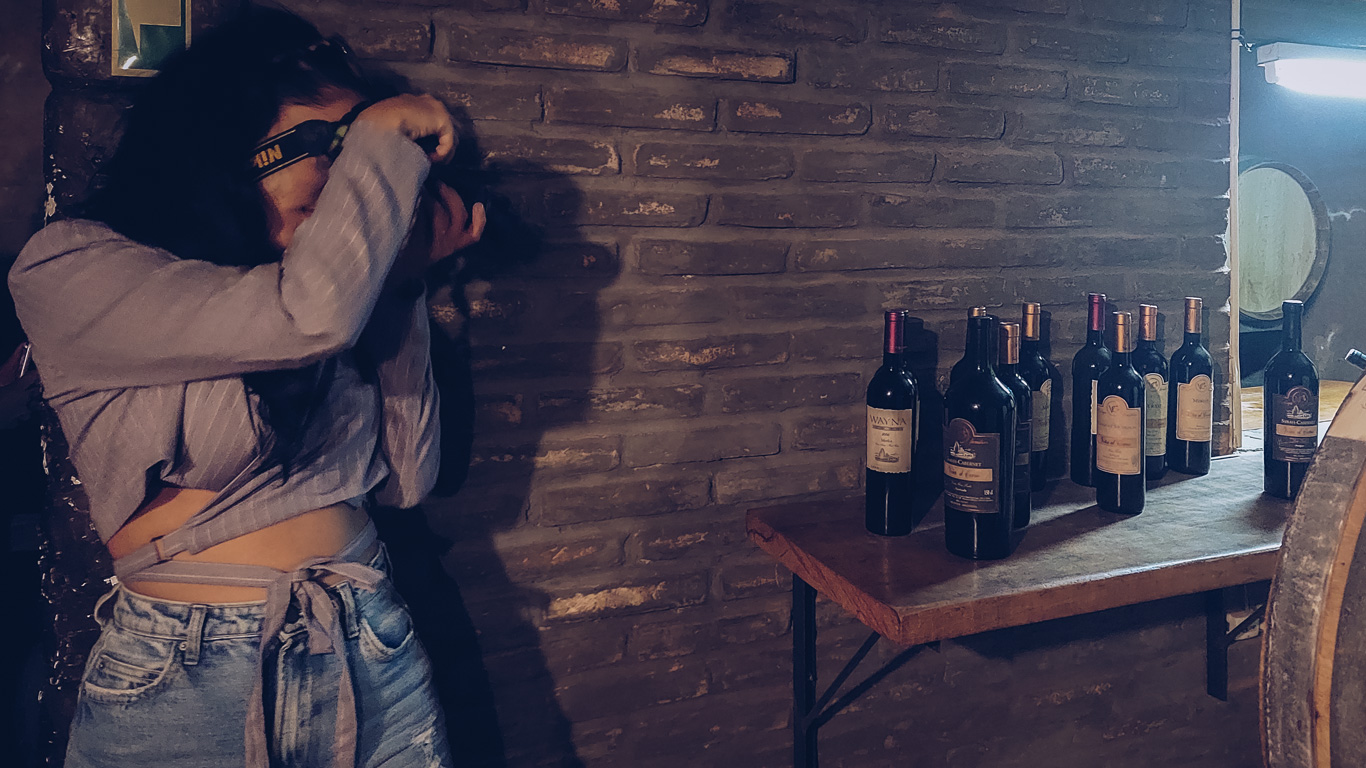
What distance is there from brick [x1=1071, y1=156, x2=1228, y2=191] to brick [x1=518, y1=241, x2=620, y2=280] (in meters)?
1.19

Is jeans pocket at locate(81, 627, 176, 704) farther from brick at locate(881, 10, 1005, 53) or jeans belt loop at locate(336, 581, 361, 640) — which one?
brick at locate(881, 10, 1005, 53)

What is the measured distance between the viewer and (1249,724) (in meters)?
2.19

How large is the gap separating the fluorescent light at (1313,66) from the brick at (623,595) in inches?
135

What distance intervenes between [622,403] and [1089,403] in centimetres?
103

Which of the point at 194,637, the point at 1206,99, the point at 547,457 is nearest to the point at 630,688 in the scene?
the point at 547,457

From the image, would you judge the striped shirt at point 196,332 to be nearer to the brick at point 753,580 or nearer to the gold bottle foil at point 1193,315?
the brick at point 753,580

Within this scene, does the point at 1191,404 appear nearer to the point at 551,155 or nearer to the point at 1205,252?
the point at 1205,252

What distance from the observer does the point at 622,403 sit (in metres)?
1.61

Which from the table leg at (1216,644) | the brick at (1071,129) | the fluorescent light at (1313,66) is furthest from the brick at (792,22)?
the fluorescent light at (1313,66)

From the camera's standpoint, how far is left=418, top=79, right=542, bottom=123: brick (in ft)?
4.73

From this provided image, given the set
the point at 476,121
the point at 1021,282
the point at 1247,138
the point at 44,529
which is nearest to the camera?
the point at 44,529

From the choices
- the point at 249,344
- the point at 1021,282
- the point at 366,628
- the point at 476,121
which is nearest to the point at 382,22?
the point at 476,121

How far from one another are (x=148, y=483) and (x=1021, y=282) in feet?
5.85

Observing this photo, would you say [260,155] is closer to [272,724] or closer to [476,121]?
[476,121]
